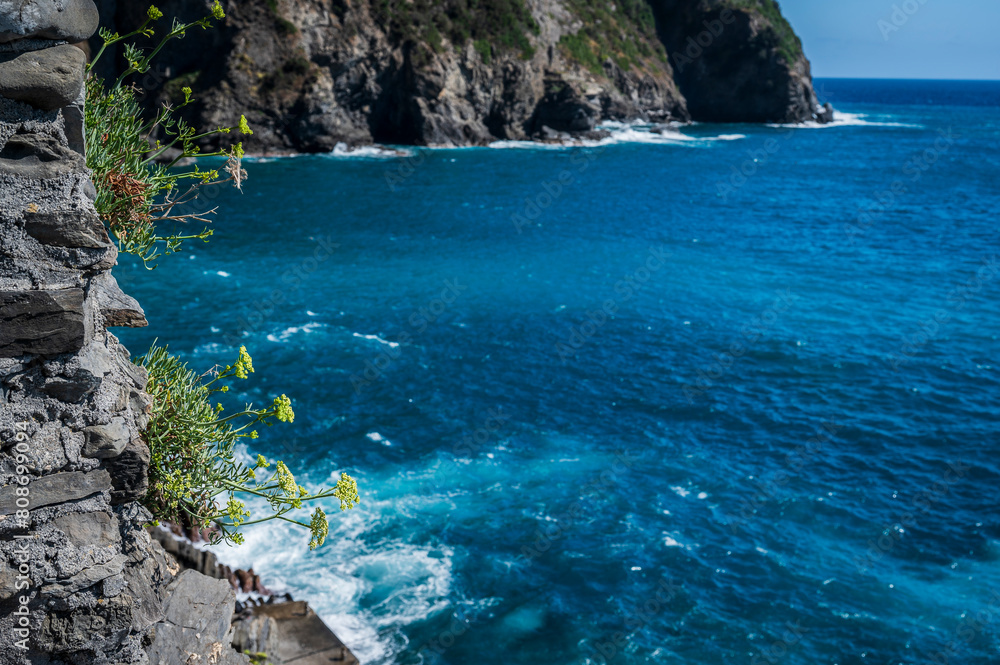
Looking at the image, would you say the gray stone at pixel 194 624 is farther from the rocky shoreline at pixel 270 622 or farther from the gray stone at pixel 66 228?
the rocky shoreline at pixel 270 622

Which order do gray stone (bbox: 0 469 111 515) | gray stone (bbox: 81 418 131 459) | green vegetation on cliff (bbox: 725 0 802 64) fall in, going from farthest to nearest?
green vegetation on cliff (bbox: 725 0 802 64)
gray stone (bbox: 81 418 131 459)
gray stone (bbox: 0 469 111 515)

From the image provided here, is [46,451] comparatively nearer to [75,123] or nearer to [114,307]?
[114,307]

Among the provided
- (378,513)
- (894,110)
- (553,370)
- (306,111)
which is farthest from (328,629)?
(894,110)

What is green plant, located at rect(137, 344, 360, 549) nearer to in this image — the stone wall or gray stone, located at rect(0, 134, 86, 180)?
the stone wall

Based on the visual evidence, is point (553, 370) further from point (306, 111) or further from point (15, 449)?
point (306, 111)

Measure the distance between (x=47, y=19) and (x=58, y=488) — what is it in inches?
136

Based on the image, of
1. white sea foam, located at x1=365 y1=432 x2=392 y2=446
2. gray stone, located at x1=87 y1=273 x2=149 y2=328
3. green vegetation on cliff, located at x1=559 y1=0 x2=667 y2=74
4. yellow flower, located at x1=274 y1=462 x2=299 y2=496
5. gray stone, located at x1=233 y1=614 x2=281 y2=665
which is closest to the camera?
gray stone, located at x1=87 y1=273 x2=149 y2=328

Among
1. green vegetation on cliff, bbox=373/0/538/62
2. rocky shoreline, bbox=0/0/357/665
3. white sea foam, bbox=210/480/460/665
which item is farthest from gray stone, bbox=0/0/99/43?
→ green vegetation on cliff, bbox=373/0/538/62

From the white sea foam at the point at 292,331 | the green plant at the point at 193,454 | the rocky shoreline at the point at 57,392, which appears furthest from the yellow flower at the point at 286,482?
the white sea foam at the point at 292,331

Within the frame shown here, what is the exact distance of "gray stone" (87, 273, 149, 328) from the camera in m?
6.82

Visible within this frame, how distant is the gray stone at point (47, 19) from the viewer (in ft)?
17.7

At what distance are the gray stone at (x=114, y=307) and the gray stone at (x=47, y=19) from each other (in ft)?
6.53

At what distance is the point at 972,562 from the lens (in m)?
21.3

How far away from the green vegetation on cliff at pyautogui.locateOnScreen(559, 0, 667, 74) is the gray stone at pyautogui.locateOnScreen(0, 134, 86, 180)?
107 metres
